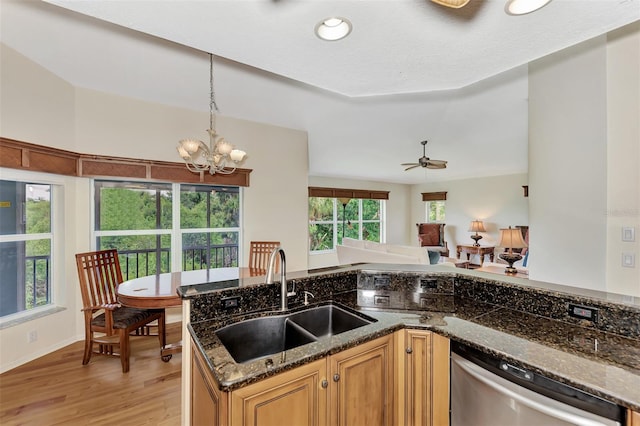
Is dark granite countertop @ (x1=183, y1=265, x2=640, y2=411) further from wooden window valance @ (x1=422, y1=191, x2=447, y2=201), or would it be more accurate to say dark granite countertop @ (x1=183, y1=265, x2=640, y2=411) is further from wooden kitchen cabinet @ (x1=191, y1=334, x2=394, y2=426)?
wooden window valance @ (x1=422, y1=191, x2=447, y2=201)

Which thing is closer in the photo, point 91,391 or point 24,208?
point 91,391

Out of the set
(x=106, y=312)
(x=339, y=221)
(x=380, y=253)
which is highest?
(x=339, y=221)

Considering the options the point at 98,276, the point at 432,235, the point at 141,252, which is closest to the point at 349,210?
the point at 432,235

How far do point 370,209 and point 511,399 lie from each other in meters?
7.28

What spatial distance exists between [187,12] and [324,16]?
0.68 metres

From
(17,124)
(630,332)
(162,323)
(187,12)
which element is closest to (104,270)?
(162,323)

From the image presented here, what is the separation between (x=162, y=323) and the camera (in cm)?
276

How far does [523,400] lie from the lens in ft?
3.28

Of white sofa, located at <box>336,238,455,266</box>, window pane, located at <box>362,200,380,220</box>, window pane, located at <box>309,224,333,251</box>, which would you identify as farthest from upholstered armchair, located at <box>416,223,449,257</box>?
white sofa, located at <box>336,238,455,266</box>

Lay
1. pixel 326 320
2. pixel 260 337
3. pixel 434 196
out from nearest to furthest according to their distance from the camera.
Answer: pixel 260 337 → pixel 326 320 → pixel 434 196

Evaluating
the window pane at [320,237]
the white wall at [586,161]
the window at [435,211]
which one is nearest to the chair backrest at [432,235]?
the window at [435,211]

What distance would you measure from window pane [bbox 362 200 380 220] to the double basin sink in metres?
6.58

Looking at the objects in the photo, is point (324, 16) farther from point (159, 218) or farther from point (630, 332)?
point (159, 218)

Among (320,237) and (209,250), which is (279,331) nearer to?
(209,250)
